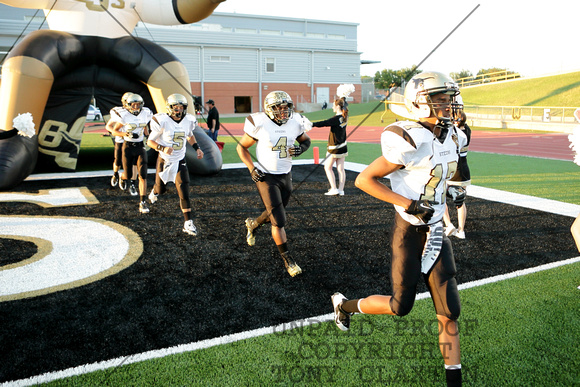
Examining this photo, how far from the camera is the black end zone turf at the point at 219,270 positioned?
3506 millimetres

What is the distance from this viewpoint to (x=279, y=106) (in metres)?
4.89

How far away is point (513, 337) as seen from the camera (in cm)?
341

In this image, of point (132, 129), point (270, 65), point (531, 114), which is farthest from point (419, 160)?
point (270, 65)

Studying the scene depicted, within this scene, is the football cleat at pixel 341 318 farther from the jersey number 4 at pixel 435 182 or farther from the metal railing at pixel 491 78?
the metal railing at pixel 491 78

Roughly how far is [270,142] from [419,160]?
2.52 meters

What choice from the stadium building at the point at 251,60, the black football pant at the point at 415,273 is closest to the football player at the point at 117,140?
the black football pant at the point at 415,273

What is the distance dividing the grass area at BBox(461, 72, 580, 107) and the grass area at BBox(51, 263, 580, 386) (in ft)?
112

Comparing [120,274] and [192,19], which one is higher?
[192,19]

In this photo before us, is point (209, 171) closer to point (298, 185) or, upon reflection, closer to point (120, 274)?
point (298, 185)

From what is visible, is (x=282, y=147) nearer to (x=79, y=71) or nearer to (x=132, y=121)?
(x=132, y=121)

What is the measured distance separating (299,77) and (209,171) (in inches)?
1451

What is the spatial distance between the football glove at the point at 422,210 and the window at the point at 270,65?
4315 centimetres

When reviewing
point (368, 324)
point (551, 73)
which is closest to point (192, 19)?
point (368, 324)

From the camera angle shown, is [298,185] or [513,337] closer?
[513,337]
